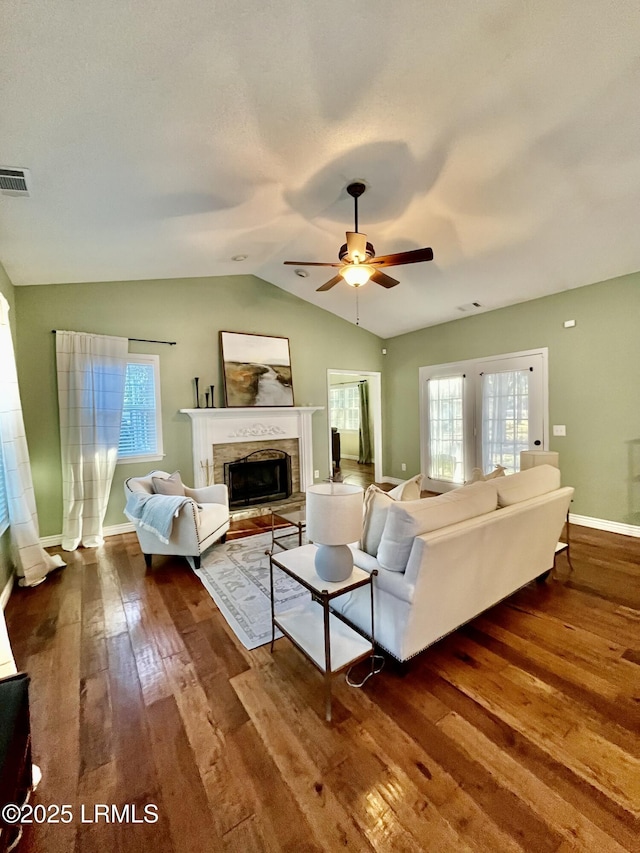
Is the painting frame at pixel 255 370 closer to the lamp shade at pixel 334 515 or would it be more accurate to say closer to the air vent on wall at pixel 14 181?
the air vent on wall at pixel 14 181

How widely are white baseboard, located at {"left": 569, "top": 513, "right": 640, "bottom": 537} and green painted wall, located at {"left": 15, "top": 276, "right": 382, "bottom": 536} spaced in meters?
3.49

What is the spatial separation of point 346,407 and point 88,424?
683cm

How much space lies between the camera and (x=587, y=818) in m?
1.19

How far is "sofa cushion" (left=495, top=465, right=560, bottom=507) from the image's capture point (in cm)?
225

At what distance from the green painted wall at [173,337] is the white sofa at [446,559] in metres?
3.39

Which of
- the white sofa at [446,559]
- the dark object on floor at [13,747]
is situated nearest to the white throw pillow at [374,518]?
the white sofa at [446,559]

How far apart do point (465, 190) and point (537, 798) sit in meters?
3.57

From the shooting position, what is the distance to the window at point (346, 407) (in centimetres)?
934

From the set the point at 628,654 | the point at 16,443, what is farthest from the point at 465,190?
the point at 16,443

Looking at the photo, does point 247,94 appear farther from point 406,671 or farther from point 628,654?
point 628,654

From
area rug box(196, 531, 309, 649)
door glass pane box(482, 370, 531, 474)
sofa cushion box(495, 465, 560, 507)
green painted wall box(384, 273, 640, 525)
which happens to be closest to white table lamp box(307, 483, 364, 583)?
area rug box(196, 531, 309, 649)

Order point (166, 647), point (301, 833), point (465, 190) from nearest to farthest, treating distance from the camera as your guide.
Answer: point (301, 833)
point (166, 647)
point (465, 190)

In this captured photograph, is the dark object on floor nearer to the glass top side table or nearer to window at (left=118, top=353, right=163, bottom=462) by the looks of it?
the glass top side table

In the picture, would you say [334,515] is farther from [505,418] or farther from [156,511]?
[505,418]
